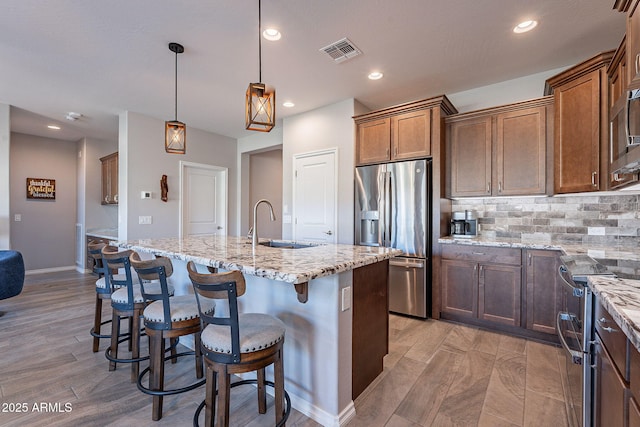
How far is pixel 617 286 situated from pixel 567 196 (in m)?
2.29

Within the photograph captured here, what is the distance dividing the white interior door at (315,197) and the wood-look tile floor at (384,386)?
1761 mm

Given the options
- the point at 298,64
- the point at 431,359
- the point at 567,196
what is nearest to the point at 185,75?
the point at 298,64

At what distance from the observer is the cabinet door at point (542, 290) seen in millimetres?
2590

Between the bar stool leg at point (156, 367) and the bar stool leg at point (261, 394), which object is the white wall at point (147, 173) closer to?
the bar stool leg at point (156, 367)

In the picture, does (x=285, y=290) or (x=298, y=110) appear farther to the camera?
(x=298, y=110)

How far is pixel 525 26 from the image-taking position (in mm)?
2373

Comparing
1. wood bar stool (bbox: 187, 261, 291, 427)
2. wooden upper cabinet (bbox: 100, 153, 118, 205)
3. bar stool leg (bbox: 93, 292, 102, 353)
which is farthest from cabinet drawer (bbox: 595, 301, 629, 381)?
wooden upper cabinet (bbox: 100, 153, 118, 205)

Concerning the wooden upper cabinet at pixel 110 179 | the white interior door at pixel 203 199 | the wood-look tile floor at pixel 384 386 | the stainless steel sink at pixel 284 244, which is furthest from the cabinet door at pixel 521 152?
the wooden upper cabinet at pixel 110 179

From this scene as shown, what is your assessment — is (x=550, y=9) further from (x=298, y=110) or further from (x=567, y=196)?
(x=298, y=110)

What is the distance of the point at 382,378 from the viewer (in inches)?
82.2

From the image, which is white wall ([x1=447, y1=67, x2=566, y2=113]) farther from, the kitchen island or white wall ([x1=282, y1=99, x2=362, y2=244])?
the kitchen island

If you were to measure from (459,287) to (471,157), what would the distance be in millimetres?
1480

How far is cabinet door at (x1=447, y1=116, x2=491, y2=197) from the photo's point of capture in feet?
10.5

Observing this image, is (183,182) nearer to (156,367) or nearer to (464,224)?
(156,367)
